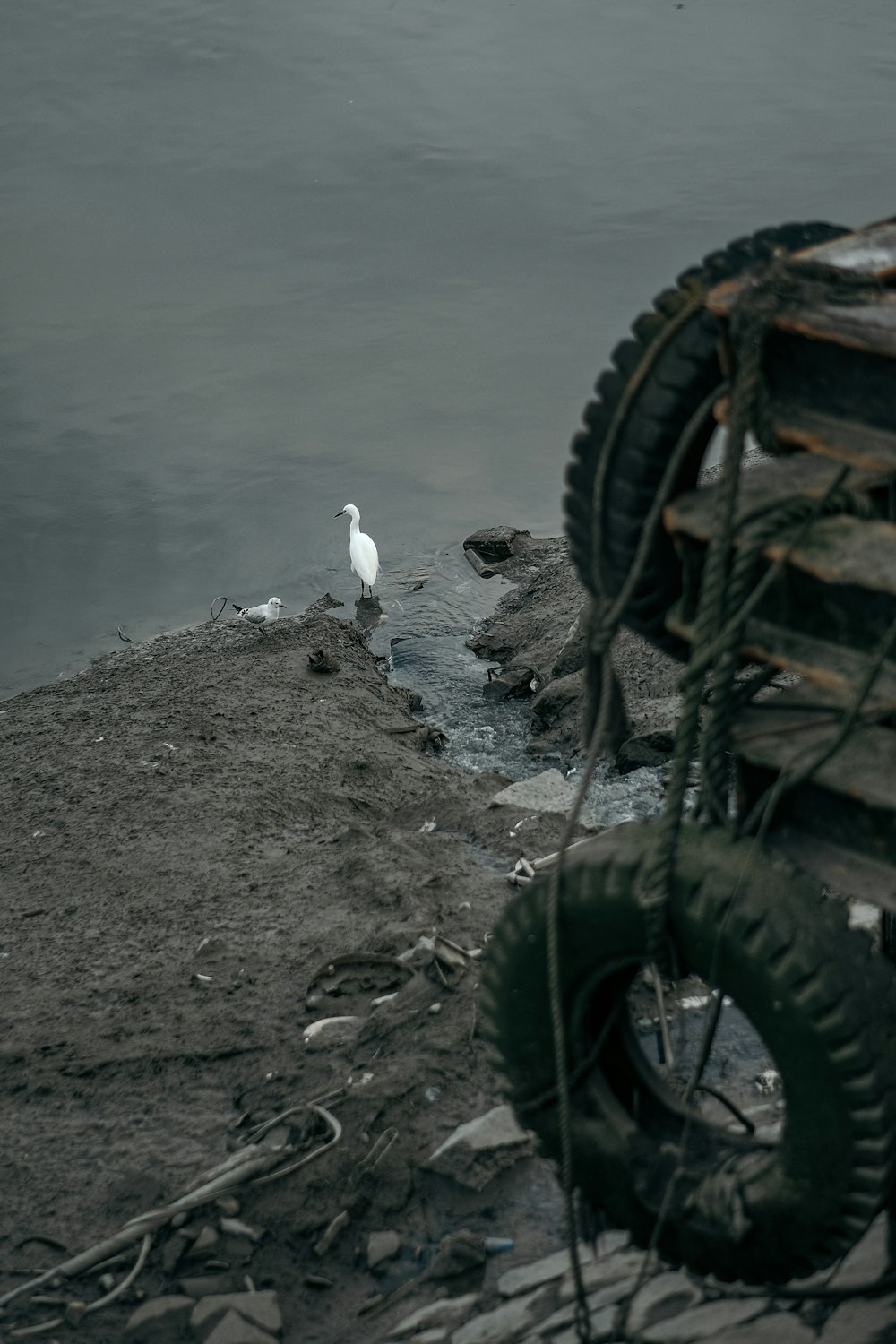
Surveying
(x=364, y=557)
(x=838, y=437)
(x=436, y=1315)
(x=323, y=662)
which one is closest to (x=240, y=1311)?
(x=436, y=1315)

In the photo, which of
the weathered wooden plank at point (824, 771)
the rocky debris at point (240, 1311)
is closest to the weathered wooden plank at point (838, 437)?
the weathered wooden plank at point (824, 771)

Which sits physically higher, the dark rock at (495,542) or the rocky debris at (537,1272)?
the rocky debris at (537,1272)

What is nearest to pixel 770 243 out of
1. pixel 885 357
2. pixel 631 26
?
pixel 885 357

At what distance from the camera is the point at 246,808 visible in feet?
23.0

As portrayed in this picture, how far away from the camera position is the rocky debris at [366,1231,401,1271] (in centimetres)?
394

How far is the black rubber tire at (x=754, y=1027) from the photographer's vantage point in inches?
109

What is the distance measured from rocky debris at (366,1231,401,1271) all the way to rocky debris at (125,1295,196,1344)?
0.51 m

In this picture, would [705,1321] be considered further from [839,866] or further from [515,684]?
[515,684]

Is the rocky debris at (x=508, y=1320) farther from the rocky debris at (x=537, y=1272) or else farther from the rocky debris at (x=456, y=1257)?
the rocky debris at (x=456, y=1257)

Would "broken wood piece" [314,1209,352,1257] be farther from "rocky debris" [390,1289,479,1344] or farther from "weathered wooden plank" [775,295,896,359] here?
"weathered wooden plank" [775,295,896,359]

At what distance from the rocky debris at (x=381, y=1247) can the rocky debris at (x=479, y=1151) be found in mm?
248

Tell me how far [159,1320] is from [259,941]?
207 centimetres

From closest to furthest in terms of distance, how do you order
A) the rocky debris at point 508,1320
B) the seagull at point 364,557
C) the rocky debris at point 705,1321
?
the rocky debris at point 705,1321, the rocky debris at point 508,1320, the seagull at point 364,557

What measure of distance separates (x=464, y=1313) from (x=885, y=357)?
2699 millimetres
